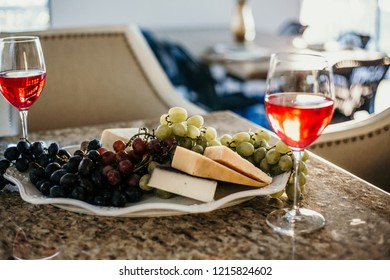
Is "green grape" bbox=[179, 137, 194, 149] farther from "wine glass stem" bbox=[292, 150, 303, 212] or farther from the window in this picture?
the window

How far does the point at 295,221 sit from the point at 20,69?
2.01 ft

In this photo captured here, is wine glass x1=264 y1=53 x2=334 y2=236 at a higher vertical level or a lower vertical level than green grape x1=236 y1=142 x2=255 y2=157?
higher

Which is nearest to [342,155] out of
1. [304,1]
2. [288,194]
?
[288,194]

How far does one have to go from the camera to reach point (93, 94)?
6.88ft

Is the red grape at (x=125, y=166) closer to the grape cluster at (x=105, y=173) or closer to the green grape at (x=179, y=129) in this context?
the grape cluster at (x=105, y=173)

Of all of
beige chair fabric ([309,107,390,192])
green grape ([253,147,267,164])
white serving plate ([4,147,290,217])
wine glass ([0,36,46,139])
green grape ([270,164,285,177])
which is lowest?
beige chair fabric ([309,107,390,192])

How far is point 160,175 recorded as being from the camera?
86cm

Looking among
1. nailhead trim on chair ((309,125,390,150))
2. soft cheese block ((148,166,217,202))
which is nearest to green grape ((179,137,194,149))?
soft cheese block ((148,166,217,202))

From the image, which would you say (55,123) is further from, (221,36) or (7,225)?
(221,36)

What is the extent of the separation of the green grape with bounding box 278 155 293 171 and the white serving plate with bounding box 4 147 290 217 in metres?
0.01

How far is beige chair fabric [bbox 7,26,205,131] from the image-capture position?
6.74ft

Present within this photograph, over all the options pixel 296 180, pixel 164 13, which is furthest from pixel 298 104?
pixel 164 13

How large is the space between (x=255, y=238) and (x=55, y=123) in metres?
1.43

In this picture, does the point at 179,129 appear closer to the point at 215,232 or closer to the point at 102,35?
the point at 215,232
